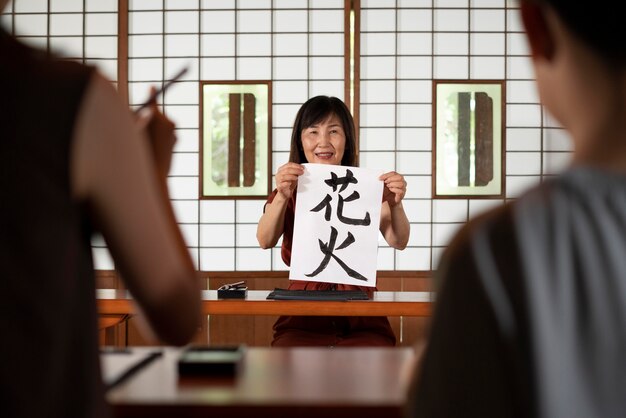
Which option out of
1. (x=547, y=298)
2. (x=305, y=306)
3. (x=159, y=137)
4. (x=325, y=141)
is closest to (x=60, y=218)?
Result: (x=159, y=137)

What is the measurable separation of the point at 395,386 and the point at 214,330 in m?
3.99

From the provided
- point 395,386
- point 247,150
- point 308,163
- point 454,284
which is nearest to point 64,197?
point 454,284

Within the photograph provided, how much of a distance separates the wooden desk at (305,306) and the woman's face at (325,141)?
2.18 ft

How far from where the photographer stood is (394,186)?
2.78 meters

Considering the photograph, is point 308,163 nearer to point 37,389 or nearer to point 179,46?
point 37,389

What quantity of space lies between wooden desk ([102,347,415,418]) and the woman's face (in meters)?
1.73

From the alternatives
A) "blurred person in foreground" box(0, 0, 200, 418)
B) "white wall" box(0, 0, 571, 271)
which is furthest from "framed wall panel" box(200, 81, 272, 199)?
"blurred person in foreground" box(0, 0, 200, 418)

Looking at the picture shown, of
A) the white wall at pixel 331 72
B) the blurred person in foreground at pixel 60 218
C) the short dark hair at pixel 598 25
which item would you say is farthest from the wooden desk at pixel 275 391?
the white wall at pixel 331 72

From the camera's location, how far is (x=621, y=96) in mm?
527

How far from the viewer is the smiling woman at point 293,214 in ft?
8.62

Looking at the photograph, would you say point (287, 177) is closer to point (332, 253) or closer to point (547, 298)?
point (332, 253)

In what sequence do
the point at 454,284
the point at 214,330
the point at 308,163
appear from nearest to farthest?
the point at 454,284 → the point at 308,163 → the point at 214,330

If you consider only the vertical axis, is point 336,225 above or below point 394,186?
below

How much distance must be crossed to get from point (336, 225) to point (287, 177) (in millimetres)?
296
